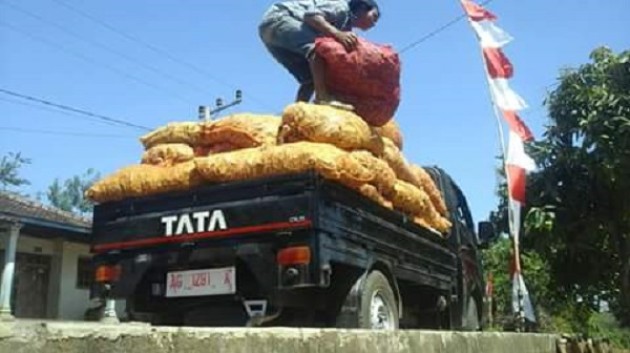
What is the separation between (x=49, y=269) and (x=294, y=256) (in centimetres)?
1240

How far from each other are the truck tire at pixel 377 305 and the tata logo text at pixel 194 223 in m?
1.03

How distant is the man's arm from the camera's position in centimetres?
528

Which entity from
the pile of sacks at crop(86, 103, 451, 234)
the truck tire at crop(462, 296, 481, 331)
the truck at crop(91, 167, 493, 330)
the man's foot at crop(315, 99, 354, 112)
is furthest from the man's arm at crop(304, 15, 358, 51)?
the truck tire at crop(462, 296, 481, 331)

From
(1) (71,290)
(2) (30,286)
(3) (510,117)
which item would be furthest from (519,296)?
(2) (30,286)

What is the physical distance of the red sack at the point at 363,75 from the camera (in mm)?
5219

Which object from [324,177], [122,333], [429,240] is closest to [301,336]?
[122,333]

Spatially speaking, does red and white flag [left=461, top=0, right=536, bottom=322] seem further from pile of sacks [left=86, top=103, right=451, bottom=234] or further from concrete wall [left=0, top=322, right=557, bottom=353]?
concrete wall [left=0, top=322, right=557, bottom=353]

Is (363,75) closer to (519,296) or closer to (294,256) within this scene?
(294,256)

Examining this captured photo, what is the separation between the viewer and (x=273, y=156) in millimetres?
4316

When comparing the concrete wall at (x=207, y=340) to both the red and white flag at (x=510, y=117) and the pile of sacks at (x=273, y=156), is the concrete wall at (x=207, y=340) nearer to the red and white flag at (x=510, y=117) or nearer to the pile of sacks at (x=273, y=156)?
the pile of sacks at (x=273, y=156)

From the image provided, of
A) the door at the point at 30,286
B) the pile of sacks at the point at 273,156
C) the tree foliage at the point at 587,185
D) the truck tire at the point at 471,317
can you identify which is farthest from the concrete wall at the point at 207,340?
the door at the point at 30,286

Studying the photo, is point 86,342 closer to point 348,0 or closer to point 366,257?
point 366,257

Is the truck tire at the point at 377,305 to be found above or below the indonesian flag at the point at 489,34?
below

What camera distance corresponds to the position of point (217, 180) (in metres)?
4.54
